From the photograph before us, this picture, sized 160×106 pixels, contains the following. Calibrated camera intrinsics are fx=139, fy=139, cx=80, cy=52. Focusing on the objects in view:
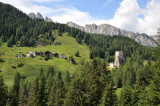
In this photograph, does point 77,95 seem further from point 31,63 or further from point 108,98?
point 31,63

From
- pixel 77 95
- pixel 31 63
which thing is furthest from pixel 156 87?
pixel 31 63

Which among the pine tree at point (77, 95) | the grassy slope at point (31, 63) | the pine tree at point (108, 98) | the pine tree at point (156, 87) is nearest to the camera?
the pine tree at point (156, 87)

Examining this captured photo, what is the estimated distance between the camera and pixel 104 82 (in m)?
39.4

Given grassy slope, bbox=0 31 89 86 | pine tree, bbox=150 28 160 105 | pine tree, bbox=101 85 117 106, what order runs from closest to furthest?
pine tree, bbox=150 28 160 105 → pine tree, bbox=101 85 117 106 → grassy slope, bbox=0 31 89 86

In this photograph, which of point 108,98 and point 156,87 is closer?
point 156,87

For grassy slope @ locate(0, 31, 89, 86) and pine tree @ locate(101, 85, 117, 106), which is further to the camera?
grassy slope @ locate(0, 31, 89, 86)

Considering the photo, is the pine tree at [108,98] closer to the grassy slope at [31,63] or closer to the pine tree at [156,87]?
the pine tree at [156,87]

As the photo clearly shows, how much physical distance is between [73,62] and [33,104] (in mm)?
113860

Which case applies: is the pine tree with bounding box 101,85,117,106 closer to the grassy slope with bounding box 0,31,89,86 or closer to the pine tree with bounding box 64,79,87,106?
the pine tree with bounding box 64,79,87,106

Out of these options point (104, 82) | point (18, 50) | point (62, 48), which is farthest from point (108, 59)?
point (104, 82)

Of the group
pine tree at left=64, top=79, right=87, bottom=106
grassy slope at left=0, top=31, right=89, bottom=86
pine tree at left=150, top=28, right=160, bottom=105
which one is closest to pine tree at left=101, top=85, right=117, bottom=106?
pine tree at left=64, top=79, right=87, bottom=106

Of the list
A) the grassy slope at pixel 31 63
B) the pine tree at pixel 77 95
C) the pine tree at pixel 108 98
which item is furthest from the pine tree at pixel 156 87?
the grassy slope at pixel 31 63

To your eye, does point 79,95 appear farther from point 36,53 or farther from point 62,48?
point 62,48

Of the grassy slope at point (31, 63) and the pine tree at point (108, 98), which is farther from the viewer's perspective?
the grassy slope at point (31, 63)
